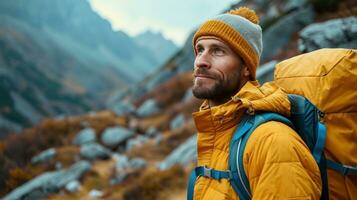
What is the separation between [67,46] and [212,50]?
103205 millimetres

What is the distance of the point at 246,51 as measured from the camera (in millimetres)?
1926

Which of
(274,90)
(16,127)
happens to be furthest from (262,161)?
(16,127)

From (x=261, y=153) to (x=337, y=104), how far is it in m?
0.62

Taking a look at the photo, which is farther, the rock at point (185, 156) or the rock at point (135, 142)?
the rock at point (135, 142)

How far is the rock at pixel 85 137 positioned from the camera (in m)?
15.3

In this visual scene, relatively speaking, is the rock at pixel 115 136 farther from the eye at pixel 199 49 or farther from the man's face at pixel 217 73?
the man's face at pixel 217 73

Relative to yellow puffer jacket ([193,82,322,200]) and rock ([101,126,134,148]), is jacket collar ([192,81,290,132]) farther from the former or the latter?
rock ([101,126,134,148])

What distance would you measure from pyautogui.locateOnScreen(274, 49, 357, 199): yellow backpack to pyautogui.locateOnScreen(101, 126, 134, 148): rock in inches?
558

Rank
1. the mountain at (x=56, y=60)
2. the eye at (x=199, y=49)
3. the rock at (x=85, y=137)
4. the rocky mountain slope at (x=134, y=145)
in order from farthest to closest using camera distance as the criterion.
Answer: the mountain at (x=56, y=60), the rock at (x=85, y=137), the rocky mountain slope at (x=134, y=145), the eye at (x=199, y=49)

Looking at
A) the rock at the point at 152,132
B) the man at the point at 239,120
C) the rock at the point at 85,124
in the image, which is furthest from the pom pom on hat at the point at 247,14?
the rock at the point at 85,124

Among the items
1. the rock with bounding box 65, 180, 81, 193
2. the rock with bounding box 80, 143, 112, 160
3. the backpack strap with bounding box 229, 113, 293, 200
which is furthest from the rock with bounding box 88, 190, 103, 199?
the backpack strap with bounding box 229, 113, 293, 200

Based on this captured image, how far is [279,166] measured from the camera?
1315 mm

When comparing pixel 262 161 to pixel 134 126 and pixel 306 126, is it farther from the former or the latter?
pixel 134 126

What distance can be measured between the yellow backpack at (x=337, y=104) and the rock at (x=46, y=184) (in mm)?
7957
